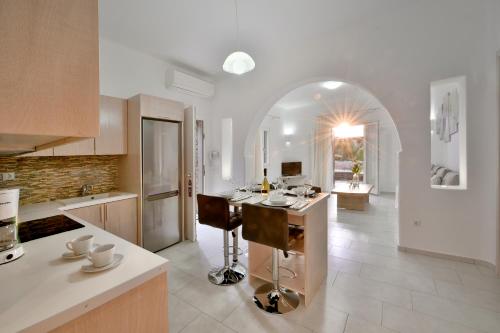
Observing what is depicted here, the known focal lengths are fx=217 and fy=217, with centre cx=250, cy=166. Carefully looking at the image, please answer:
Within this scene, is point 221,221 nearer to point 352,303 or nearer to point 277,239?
point 277,239

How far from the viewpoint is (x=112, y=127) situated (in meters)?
2.91

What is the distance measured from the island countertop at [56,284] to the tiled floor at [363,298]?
111 centimetres

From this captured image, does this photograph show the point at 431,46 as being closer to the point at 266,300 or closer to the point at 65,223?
the point at 266,300

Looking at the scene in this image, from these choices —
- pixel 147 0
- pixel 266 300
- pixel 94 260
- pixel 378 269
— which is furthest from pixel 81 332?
pixel 147 0

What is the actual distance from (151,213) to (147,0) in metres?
2.64

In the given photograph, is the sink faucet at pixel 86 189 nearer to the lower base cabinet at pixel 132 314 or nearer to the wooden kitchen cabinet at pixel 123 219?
the wooden kitchen cabinet at pixel 123 219

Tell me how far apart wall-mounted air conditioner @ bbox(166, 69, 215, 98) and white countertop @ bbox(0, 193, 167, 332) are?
3.28 metres

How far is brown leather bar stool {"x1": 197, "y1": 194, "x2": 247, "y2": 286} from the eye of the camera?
220 cm

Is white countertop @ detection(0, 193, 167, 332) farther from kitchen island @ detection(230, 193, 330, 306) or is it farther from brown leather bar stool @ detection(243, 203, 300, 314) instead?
kitchen island @ detection(230, 193, 330, 306)

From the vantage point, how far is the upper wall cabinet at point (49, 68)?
0.53 m

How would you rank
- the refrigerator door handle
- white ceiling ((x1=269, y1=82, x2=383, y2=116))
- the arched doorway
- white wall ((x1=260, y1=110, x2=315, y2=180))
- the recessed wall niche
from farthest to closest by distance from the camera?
white wall ((x1=260, y1=110, x2=315, y2=180)), the arched doorway, white ceiling ((x1=269, y1=82, x2=383, y2=116)), the refrigerator door handle, the recessed wall niche

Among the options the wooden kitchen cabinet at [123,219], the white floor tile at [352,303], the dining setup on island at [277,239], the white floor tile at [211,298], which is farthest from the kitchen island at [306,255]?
the wooden kitchen cabinet at [123,219]

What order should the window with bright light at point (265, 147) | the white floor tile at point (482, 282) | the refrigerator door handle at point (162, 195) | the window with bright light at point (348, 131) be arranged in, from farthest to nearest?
the window with bright light at point (348, 131), the window with bright light at point (265, 147), the refrigerator door handle at point (162, 195), the white floor tile at point (482, 282)

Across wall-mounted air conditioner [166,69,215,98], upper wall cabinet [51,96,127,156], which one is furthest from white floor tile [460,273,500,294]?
wall-mounted air conditioner [166,69,215,98]
